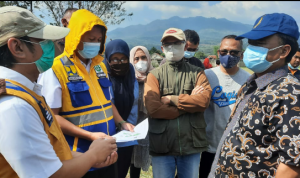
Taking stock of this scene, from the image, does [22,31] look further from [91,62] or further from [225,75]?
[225,75]


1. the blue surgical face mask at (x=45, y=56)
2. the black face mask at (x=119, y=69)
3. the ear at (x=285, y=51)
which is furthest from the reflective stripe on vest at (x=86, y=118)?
the ear at (x=285, y=51)

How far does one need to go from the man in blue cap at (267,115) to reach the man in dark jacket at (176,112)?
0.62 meters

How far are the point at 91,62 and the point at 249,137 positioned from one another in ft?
5.34

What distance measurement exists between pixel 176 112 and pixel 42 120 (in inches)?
61.9

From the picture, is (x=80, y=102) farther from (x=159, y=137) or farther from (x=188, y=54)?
(x=188, y=54)

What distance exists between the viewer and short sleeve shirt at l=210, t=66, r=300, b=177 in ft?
4.31

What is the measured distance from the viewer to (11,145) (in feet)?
3.10

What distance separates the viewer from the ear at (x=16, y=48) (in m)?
1.10

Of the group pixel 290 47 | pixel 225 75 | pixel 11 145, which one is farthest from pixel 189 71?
pixel 11 145

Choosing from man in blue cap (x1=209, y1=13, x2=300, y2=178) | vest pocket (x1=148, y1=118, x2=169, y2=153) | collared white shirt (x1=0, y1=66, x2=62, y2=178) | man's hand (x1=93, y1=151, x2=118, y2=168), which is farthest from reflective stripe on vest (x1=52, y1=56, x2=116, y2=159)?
man in blue cap (x1=209, y1=13, x2=300, y2=178)

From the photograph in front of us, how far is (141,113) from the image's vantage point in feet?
10.3

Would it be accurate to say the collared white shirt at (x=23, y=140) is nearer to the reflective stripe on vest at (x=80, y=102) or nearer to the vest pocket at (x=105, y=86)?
the reflective stripe on vest at (x=80, y=102)

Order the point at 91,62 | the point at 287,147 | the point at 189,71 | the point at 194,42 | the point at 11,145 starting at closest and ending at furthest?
the point at 11,145, the point at 287,147, the point at 91,62, the point at 189,71, the point at 194,42

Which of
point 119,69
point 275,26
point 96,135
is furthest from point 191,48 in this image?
point 96,135
